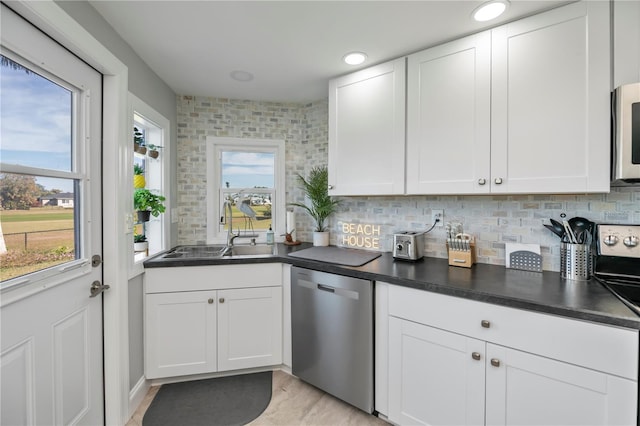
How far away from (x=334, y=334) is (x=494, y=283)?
0.98 metres

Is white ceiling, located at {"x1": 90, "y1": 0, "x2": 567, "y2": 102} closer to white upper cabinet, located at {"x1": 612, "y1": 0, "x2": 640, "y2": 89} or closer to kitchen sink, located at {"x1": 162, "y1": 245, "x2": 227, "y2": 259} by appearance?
white upper cabinet, located at {"x1": 612, "y1": 0, "x2": 640, "y2": 89}

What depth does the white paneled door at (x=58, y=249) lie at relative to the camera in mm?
1075

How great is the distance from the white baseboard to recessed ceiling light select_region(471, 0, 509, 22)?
3.01 meters

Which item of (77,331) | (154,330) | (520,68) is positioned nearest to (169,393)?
(154,330)

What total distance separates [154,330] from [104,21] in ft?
6.33

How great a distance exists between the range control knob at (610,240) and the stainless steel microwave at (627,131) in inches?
13.5

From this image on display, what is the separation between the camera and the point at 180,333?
202 centimetres

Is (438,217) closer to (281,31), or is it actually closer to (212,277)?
(281,31)

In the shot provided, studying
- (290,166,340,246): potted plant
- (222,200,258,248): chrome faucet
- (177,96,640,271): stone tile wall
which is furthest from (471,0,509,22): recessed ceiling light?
(222,200,258,248): chrome faucet

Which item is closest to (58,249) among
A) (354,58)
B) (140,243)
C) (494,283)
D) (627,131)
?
(140,243)

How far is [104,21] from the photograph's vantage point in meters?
1.53

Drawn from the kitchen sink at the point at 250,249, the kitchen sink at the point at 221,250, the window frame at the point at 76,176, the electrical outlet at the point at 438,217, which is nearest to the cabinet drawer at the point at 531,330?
the electrical outlet at the point at 438,217

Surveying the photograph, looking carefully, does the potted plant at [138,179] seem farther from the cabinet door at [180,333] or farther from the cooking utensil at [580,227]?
the cooking utensil at [580,227]

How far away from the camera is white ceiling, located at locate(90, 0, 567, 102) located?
4.71ft
